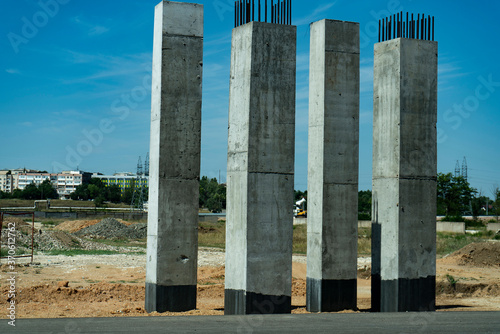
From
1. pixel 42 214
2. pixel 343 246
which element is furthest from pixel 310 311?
pixel 42 214

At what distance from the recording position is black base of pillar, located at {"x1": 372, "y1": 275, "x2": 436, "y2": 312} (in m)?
11.1

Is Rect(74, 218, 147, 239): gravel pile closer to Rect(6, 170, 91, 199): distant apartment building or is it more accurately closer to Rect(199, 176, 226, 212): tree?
Rect(199, 176, 226, 212): tree

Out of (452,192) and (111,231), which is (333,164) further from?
(452,192)

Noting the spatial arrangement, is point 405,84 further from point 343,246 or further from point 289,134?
point 343,246

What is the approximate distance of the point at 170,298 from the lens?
1050 centimetres

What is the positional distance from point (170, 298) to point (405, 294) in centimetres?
462

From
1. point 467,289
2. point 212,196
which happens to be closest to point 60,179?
point 212,196

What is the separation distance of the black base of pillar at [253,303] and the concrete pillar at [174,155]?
34.6 inches

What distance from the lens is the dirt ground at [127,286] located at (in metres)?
11.7

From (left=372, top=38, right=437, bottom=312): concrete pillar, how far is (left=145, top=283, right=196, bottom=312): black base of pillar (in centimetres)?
382

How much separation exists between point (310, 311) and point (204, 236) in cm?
3159

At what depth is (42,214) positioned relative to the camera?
5750 centimetres

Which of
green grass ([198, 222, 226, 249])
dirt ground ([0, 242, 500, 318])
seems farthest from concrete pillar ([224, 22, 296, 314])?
green grass ([198, 222, 226, 249])

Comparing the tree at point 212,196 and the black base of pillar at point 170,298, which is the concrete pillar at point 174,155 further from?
the tree at point 212,196
